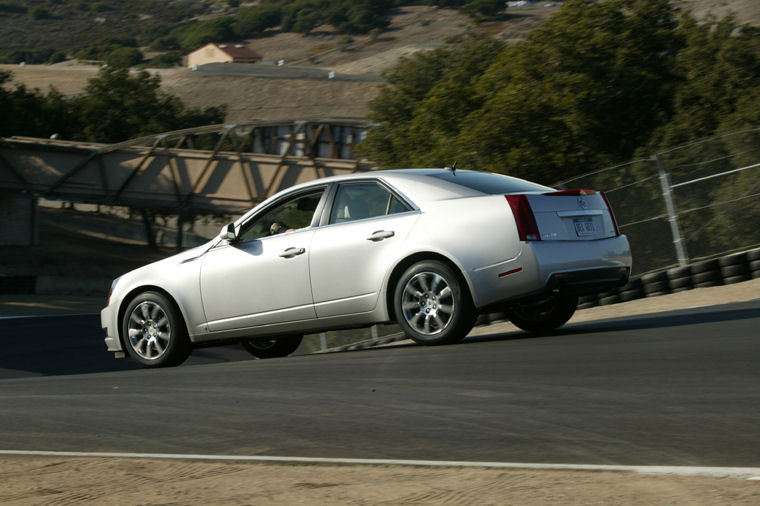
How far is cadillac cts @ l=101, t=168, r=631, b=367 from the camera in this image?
29.3ft

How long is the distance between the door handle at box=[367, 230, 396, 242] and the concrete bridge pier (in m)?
62.2

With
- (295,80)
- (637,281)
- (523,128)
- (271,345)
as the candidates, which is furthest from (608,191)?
(295,80)

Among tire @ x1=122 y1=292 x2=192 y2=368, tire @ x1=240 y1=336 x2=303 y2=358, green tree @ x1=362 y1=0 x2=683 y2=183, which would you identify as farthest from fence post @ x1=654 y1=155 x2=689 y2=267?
green tree @ x1=362 y1=0 x2=683 y2=183

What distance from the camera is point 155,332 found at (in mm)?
10734

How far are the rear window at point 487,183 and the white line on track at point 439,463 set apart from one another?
4.07 meters

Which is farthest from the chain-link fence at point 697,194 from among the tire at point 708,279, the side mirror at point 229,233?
the side mirror at point 229,233

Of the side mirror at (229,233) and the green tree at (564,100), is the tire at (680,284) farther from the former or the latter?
the green tree at (564,100)

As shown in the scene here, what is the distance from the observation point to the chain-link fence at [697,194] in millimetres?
15664

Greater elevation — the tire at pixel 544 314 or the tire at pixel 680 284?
the tire at pixel 544 314

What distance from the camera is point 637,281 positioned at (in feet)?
50.2

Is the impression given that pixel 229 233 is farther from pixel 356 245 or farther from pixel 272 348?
pixel 272 348

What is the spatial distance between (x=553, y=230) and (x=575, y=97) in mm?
23540

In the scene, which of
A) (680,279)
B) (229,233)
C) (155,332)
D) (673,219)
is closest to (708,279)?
(680,279)

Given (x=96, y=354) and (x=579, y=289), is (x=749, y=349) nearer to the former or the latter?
(x=579, y=289)
